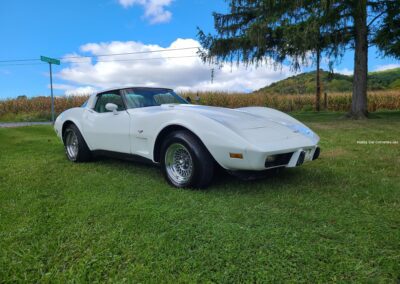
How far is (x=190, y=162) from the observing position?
10.9 feet

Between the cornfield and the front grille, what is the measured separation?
18.6 metres

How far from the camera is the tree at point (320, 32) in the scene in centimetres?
1137

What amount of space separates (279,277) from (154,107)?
2.69 metres

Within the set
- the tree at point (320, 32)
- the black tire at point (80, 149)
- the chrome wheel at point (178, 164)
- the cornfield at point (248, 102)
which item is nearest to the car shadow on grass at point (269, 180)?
the chrome wheel at point (178, 164)

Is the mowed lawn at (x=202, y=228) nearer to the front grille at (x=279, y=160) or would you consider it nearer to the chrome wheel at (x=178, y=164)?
the chrome wheel at (x=178, y=164)

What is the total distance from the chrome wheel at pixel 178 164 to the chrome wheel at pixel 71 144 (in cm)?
229

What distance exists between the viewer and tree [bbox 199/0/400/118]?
37.3 ft

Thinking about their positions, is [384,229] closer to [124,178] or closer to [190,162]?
[190,162]

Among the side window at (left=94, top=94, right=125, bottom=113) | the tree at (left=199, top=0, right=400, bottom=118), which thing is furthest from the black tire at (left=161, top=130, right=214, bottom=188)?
the tree at (left=199, top=0, right=400, bottom=118)

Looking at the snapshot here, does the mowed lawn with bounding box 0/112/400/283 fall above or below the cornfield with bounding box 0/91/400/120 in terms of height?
below

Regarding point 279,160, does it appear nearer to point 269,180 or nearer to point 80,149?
point 269,180

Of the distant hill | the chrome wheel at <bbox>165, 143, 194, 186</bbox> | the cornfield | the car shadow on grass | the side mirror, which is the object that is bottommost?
the car shadow on grass

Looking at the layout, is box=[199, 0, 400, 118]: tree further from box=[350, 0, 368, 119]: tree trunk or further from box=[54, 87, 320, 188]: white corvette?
box=[54, 87, 320, 188]: white corvette

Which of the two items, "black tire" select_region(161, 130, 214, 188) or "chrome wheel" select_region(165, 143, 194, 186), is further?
"chrome wheel" select_region(165, 143, 194, 186)
